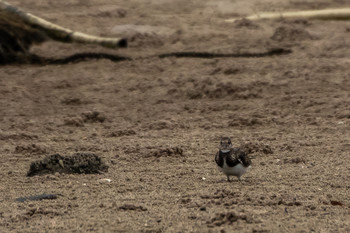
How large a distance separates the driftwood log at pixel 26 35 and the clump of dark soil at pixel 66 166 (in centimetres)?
426

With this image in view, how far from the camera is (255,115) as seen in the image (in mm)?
9977

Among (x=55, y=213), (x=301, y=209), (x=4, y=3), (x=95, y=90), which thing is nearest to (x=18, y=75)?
A: (x=95, y=90)

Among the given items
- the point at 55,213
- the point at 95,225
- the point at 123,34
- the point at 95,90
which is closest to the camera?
the point at 95,225

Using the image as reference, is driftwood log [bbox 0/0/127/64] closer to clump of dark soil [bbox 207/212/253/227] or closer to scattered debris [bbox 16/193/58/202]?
scattered debris [bbox 16/193/58/202]

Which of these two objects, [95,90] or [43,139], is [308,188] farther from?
[95,90]

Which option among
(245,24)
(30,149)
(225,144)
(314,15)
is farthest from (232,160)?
(314,15)

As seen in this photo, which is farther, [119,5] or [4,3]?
[119,5]

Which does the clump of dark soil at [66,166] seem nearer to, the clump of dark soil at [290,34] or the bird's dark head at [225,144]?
the bird's dark head at [225,144]

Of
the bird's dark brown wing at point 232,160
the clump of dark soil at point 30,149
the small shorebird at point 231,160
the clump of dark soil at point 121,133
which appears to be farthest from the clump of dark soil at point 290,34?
the bird's dark brown wing at point 232,160

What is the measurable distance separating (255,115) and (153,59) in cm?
234

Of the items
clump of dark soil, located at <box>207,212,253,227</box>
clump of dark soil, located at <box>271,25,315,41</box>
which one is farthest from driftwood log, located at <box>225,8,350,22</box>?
clump of dark soil, located at <box>207,212,253,227</box>

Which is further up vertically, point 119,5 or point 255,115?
point 119,5

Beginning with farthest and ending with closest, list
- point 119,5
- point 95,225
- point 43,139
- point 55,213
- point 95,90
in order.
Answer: point 119,5, point 95,90, point 43,139, point 55,213, point 95,225

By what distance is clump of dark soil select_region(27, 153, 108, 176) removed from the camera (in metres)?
7.74
